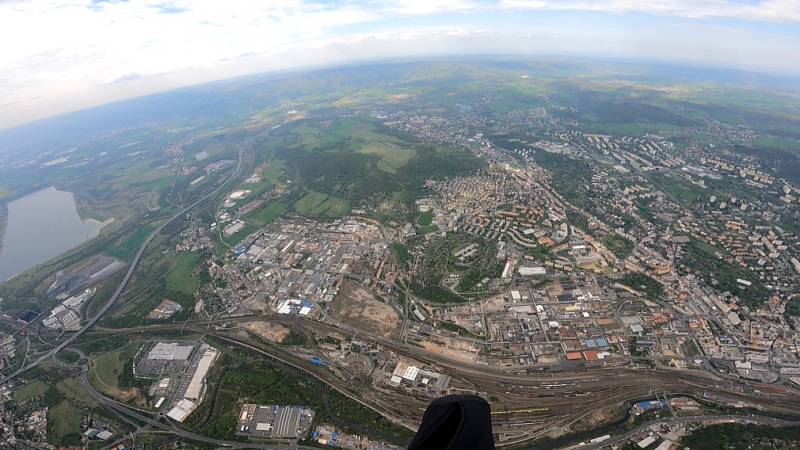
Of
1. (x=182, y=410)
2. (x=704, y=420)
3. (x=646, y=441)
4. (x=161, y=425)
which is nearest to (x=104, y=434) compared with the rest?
(x=161, y=425)

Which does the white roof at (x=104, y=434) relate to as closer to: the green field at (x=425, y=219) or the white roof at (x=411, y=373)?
the white roof at (x=411, y=373)

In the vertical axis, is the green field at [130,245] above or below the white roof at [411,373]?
above

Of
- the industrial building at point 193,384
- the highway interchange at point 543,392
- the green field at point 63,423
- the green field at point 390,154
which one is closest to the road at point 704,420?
the highway interchange at point 543,392

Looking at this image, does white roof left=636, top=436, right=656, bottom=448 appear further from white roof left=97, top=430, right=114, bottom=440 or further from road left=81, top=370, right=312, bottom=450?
white roof left=97, top=430, right=114, bottom=440

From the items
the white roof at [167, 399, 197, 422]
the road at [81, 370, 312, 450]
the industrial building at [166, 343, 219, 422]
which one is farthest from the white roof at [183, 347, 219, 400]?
the road at [81, 370, 312, 450]

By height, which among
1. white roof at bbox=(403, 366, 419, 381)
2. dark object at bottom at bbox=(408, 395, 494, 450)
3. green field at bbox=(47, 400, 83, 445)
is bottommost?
green field at bbox=(47, 400, 83, 445)

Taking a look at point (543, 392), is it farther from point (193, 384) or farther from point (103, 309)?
point (103, 309)
